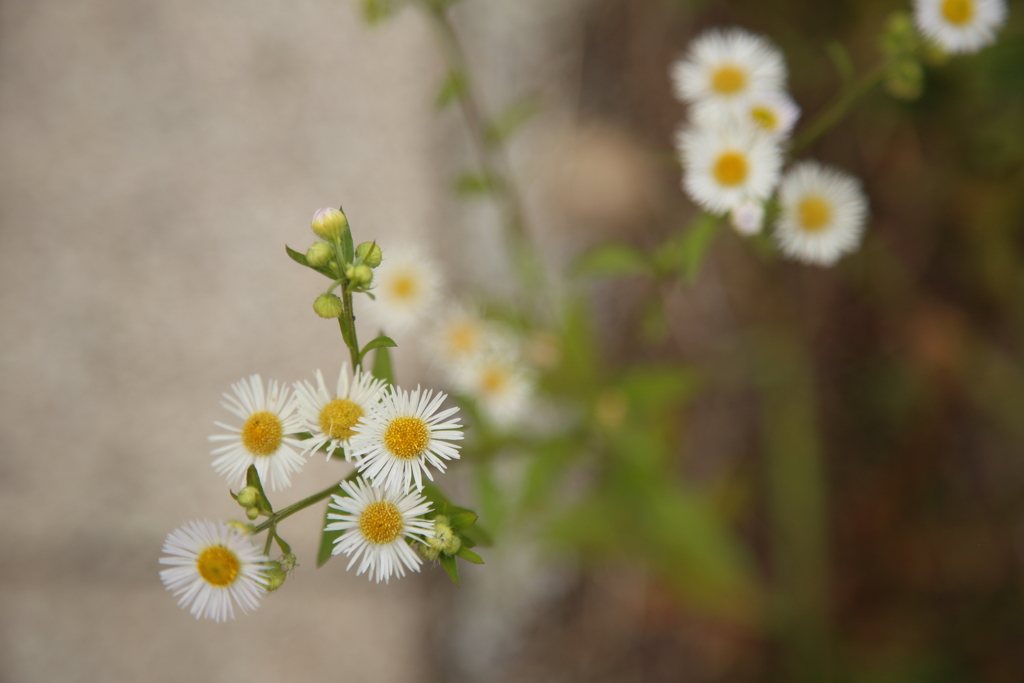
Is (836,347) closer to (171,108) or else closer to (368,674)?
(368,674)

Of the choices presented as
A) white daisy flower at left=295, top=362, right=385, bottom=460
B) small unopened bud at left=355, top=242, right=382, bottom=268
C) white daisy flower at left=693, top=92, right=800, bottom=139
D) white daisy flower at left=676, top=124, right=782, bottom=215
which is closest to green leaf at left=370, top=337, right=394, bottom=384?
white daisy flower at left=295, top=362, right=385, bottom=460

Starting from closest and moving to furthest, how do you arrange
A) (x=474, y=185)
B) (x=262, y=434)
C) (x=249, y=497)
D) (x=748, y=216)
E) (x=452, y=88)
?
(x=249, y=497), (x=262, y=434), (x=748, y=216), (x=452, y=88), (x=474, y=185)

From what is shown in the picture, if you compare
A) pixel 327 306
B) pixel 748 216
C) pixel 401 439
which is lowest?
pixel 401 439

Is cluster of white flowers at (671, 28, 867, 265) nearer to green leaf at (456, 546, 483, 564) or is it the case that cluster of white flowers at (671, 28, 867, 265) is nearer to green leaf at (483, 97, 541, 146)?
green leaf at (483, 97, 541, 146)

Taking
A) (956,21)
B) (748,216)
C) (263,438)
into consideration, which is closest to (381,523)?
(263,438)

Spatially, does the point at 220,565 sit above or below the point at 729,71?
below

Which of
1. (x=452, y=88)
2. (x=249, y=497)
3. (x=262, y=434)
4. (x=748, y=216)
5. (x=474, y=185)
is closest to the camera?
(x=249, y=497)

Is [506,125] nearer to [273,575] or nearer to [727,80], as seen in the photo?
[727,80]

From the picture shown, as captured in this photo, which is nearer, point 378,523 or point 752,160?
point 378,523

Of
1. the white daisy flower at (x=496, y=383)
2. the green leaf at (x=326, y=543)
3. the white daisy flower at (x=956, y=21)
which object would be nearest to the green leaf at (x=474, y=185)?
the white daisy flower at (x=496, y=383)
